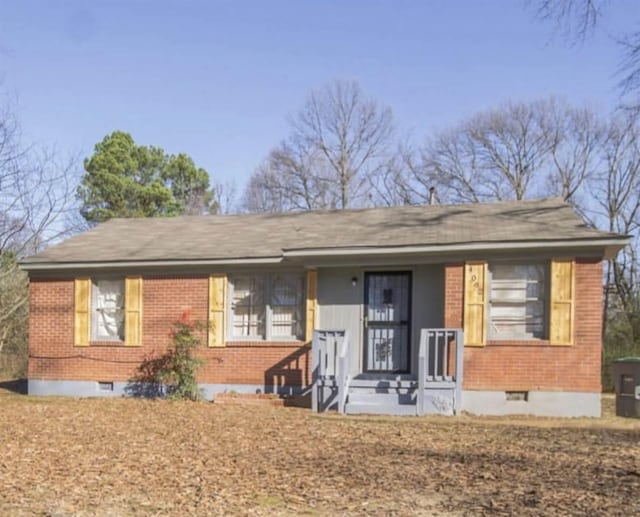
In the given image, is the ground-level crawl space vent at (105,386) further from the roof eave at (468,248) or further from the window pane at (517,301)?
the window pane at (517,301)

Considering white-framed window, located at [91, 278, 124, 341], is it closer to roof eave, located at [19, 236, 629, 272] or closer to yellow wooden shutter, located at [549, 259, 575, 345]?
roof eave, located at [19, 236, 629, 272]

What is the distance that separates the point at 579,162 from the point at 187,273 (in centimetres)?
2230

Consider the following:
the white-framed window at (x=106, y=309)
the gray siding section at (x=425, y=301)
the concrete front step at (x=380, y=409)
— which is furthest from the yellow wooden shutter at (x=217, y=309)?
the gray siding section at (x=425, y=301)

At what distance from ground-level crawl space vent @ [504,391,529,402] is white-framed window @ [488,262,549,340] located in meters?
0.87

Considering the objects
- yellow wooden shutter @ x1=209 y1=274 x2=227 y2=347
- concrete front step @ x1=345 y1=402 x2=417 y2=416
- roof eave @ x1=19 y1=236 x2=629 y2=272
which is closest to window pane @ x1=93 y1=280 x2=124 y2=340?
roof eave @ x1=19 y1=236 x2=629 y2=272

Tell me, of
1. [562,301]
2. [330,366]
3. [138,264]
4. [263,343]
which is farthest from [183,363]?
[562,301]

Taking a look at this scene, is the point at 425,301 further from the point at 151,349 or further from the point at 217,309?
the point at 151,349

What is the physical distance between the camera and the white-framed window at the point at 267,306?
40.9 feet

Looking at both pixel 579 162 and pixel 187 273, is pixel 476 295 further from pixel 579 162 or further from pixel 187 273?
pixel 579 162

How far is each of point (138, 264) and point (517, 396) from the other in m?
6.95

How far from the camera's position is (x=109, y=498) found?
546 centimetres

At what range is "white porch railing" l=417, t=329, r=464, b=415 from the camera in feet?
35.2

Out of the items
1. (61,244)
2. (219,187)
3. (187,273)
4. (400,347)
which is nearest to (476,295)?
(400,347)

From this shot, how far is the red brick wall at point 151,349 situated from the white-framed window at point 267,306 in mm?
274
